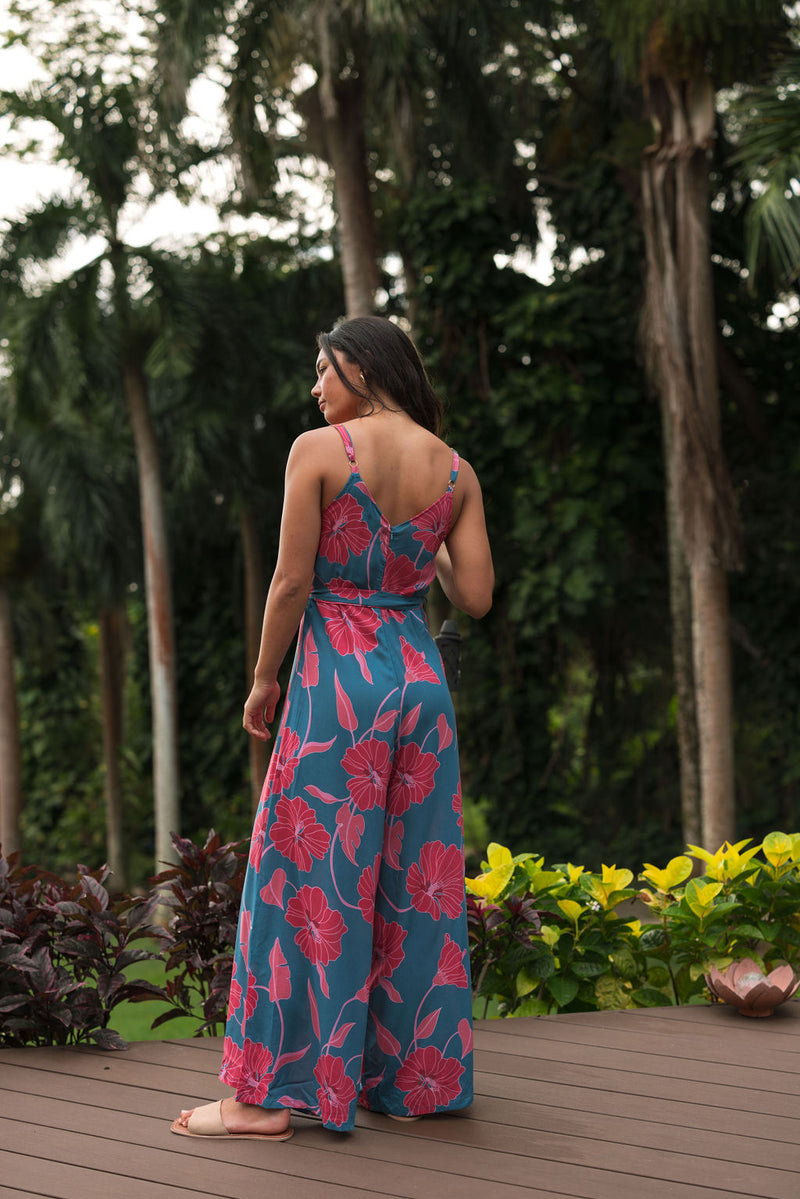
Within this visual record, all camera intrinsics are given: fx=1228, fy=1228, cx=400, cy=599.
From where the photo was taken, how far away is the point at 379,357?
8.23ft

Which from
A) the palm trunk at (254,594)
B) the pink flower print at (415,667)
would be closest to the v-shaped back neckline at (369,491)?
the pink flower print at (415,667)

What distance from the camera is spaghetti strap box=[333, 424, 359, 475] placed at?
2.42 meters

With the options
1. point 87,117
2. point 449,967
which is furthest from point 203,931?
point 87,117

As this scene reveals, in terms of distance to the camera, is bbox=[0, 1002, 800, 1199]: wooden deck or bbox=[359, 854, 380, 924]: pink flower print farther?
bbox=[359, 854, 380, 924]: pink flower print

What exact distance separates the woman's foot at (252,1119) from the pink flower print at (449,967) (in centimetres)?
39

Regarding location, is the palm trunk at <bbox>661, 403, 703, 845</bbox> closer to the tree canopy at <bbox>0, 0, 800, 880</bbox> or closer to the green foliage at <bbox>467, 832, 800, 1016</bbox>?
the tree canopy at <bbox>0, 0, 800, 880</bbox>

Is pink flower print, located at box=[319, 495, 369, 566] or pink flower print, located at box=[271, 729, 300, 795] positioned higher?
pink flower print, located at box=[319, 495, 369, 566]

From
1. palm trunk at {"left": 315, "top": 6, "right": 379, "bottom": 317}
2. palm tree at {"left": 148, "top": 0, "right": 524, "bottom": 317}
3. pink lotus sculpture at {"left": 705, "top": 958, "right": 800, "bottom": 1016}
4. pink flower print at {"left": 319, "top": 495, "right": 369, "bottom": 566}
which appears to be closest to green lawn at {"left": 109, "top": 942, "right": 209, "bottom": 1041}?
palm trunk at {"left": 315, "top": 6, "right": 379, "bottom": 317}

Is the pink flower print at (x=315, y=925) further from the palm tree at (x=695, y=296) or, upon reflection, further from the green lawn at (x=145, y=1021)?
the green lawn at (x=145, y=1021)

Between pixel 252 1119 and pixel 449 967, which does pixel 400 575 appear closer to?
pixel 449 967

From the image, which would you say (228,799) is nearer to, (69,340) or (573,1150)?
(69,340)

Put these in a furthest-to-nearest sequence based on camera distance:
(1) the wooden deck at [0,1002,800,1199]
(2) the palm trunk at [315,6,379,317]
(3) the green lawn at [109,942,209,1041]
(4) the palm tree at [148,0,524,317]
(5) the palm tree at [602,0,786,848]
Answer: (3) the green lawn at [109,942,209,1041] < (2) the palm trunk at [315,6,379,317] < (4) the palm tree at [148,0,524,317] < (5) the palm tree at [602,0,786,848] < (1) the wooden deck at [0,1002,800,1199]

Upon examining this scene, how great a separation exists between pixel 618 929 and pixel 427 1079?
1.17m

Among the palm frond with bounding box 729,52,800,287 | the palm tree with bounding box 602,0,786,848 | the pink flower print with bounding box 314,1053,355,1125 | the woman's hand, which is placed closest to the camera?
the pink flower print with bounding box 314,1053,355,1125
